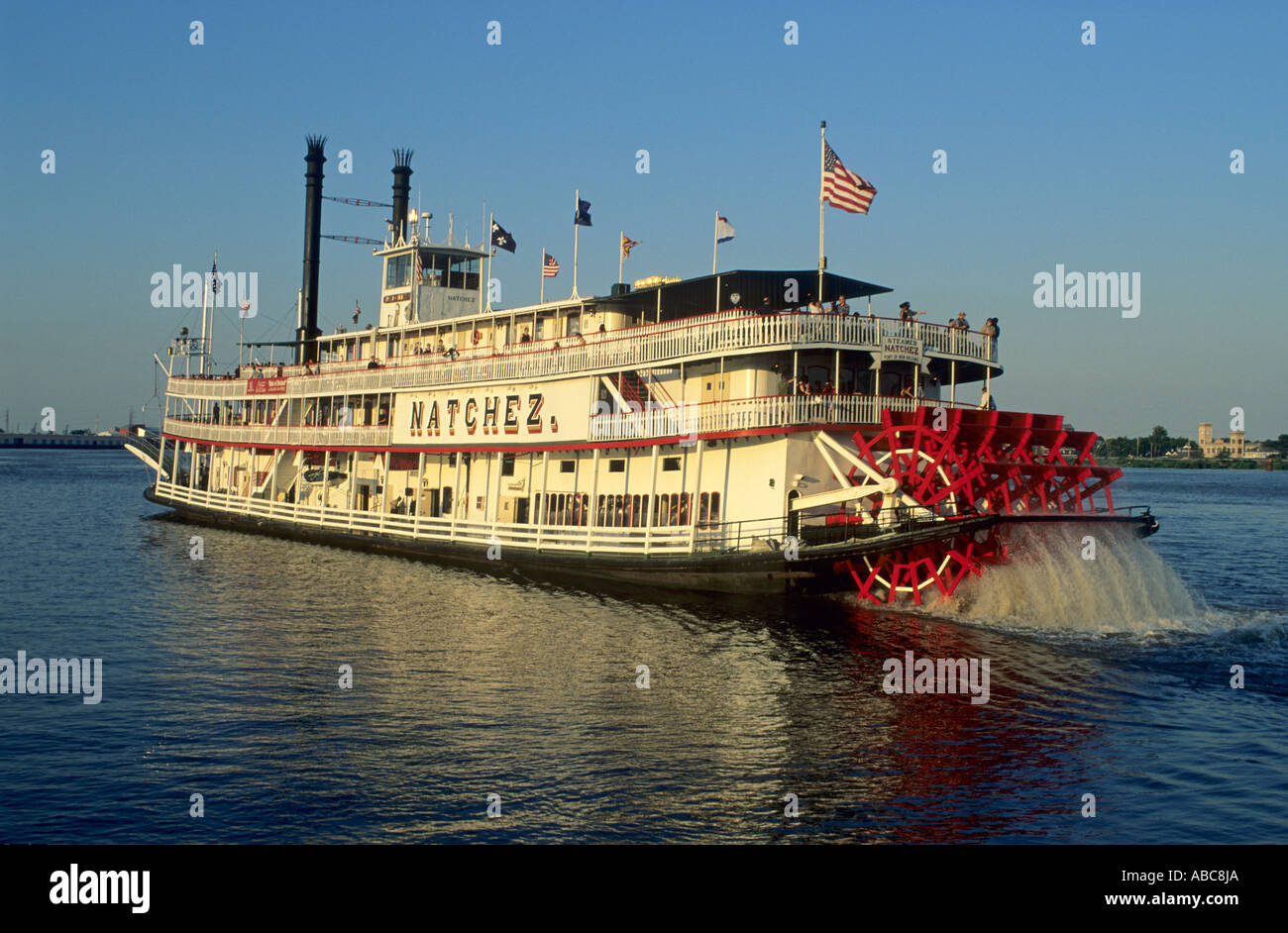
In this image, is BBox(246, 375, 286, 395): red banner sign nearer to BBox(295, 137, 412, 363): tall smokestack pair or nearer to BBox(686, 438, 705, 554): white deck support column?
BBox(295, 137, 412, 363): tall smokestack pair

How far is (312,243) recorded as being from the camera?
5238 centimetres

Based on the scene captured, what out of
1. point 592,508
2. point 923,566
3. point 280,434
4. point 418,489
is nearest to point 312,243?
point 280,434

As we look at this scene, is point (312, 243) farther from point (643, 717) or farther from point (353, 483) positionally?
point (643, 717)

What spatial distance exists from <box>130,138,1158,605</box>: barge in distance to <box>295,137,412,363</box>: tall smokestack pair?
845 centimetres

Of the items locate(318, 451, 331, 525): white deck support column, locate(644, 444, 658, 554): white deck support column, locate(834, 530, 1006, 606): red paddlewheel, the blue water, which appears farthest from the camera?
locate(318, 451, 331, 525): white deck support column

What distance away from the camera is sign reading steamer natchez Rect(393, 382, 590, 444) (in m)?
31.6

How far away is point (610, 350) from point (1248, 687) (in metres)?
17.9

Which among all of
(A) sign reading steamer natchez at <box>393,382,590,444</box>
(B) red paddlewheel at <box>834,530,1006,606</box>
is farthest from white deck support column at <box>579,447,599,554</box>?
(B) red paddlewheel at <box>834,530,1006,606</box>

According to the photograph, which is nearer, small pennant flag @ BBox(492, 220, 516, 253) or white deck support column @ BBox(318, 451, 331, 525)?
small pennant flag @ BBox(492, 220, 516, 253)

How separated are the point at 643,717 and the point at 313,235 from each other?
42.6 meters
